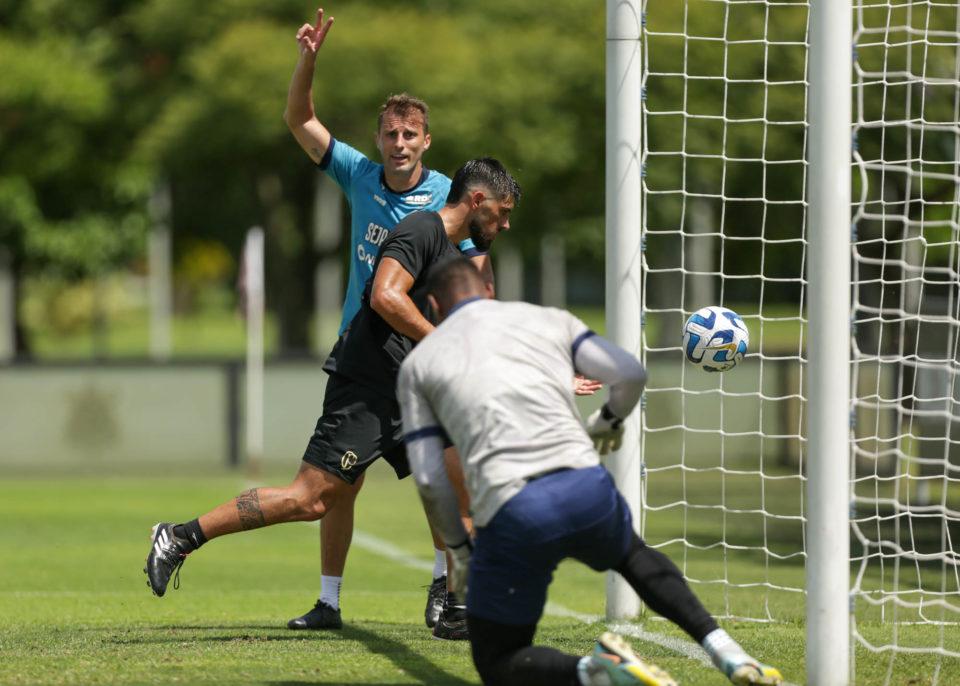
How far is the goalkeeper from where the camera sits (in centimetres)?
418

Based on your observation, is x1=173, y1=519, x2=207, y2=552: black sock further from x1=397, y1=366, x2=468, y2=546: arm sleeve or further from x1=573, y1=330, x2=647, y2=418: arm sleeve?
x1=573, y1=330, x2=647, y2=418: arm sleeve

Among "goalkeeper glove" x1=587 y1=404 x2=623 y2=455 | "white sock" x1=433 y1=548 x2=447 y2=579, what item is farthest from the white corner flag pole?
"goalkeeper glove" x1=587 y1=404 x2=623 y2=455

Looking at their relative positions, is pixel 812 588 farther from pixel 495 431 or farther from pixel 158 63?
pixel 158 63

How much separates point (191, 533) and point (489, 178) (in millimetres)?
2170

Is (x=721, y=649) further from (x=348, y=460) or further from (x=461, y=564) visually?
(x=348, y=460)

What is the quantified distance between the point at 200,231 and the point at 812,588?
3330 centimetres

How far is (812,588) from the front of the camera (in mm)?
4816

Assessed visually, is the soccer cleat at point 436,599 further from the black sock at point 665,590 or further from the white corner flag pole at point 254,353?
the white corner flag pole at point 254,353

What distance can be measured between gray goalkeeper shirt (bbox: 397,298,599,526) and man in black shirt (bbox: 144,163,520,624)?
4.33ft

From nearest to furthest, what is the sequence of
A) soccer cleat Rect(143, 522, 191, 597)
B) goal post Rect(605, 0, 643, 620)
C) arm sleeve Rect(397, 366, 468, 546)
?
arm sleeve Rect(397, 366, 468, 546), soccer cleat Rect(143, 522, 191, 597), goal post Rect(605, 0, 643, 620)

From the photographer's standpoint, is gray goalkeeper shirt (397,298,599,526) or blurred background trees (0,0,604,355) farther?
blurred background trees (0,0,604,355)

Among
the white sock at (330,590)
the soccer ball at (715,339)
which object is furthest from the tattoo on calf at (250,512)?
the soccer ball at (715,339)

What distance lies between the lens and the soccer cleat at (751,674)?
168 inches

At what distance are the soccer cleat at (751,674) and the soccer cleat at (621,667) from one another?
0.28m
